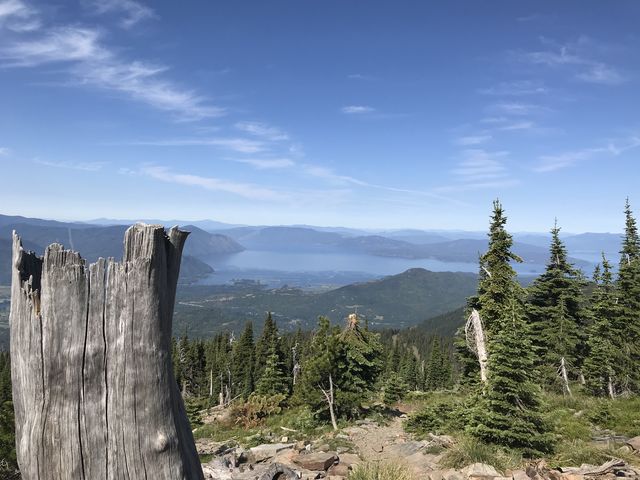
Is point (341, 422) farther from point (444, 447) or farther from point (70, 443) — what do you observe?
point (70, 443)

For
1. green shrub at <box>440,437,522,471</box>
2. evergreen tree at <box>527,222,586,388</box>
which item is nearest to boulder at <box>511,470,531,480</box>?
green shrub at <box>440,437,522,471</box>

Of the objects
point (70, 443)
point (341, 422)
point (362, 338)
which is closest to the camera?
point (70, 443)

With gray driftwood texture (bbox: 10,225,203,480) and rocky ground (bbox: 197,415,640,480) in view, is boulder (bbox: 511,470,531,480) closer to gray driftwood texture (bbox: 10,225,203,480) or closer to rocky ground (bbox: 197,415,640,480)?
rocky ground (bbox: 197,415,640,480)

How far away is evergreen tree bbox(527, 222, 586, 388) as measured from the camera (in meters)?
25.3

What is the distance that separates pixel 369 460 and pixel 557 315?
2051 cm

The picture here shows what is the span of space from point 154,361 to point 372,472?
573cm

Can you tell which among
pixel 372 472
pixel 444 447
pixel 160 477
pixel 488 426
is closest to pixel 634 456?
pixel 488 426

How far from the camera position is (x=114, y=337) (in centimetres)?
283

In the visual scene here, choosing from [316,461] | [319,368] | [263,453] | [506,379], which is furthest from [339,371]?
[506,379]

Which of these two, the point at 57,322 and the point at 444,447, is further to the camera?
the point at 444,447

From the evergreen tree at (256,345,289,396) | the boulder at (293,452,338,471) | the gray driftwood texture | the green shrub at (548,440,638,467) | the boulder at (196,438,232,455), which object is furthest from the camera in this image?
the evergreen tree at (256,345,289,396)

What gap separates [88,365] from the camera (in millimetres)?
2799

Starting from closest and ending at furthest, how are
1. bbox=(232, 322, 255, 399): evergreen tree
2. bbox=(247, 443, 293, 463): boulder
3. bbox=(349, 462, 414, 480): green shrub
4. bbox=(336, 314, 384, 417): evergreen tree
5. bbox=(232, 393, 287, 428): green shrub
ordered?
1. bbox=(349, 462, 414, 480): green shrub
2. bbox=(247, 443, 293, 463): boulder
3. bbox=(336, 314, 384, 417): evergreen tree
4. bbox=(232, 393, 287, 428): green shrub
5. bbox=(232, 322, 255, 399): evergreen tree

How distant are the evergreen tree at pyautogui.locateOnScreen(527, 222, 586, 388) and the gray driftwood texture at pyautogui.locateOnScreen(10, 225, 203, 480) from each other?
26.5 meters
